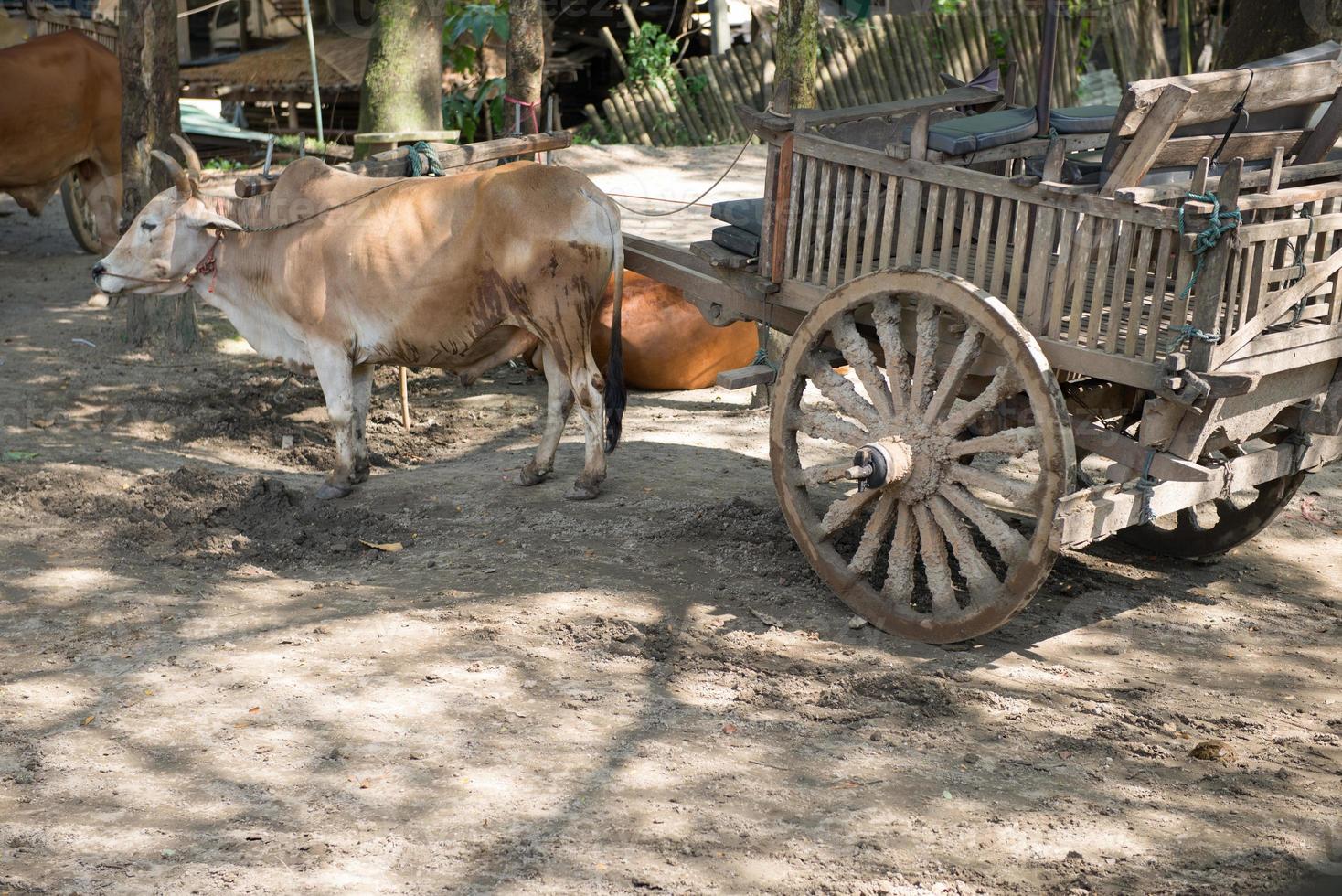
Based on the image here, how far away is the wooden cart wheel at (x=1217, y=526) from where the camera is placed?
5484 millimetres

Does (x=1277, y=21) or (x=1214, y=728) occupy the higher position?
(x=1277, y=21)

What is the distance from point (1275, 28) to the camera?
8.25 metres

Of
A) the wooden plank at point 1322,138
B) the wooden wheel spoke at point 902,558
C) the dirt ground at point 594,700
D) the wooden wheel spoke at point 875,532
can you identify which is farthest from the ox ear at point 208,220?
the wooden plank at point 1322,138

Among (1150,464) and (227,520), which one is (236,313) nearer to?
(227,520)

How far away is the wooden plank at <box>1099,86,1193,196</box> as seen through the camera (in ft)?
13.1

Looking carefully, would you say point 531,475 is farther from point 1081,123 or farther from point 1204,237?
point 1204,237

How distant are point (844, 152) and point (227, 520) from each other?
10.2ft

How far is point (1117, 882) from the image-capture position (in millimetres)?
3531

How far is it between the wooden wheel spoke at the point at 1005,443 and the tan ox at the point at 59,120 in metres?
7.42

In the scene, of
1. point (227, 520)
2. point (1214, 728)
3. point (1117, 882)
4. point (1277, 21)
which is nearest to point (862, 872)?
point (1117, 882)

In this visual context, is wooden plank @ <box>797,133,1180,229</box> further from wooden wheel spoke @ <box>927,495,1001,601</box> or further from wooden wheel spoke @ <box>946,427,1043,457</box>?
wooden wheel spoke @ <box>927,495,1001,601</box>

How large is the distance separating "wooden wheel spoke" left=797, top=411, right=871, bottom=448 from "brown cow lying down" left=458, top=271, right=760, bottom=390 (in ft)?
8.59

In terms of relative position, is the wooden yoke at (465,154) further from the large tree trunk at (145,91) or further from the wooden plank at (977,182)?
the wooden plank at (977,182)

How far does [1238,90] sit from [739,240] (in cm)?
197
